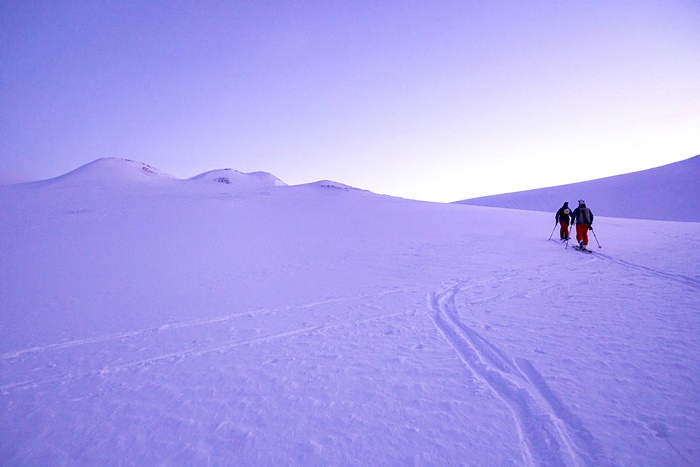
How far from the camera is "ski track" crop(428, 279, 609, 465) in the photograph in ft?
9.36

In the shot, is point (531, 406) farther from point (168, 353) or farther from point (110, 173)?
point (110, 173)

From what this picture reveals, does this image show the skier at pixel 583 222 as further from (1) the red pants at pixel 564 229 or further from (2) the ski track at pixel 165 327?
(2) the ski track at pixel 165 327

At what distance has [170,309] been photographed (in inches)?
303

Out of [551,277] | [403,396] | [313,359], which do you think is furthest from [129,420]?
[551,277]

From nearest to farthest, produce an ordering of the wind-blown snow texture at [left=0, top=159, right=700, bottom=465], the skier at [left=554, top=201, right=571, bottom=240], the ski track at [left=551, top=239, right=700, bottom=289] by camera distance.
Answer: the wind-blown snow texture at [left=0, top=159, right=700, bottom=465], the ski track at [left=551, top=239, right=700, bottom=289], the skier at [left=554, top=201, right=571, bottom=240]

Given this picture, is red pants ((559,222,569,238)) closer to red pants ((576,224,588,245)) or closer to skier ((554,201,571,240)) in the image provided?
skier ((554,201,571,240))

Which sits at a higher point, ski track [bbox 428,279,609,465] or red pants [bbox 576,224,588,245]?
red pants [bbox 576,224,588,245]

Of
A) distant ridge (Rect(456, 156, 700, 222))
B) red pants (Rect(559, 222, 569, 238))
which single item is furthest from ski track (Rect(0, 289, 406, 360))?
distant ridge (Rect(456, 156, 700, 222))

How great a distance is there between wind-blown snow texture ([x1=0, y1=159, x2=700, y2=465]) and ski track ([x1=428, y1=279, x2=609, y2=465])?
0.02m

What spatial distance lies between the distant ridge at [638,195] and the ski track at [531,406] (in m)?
40.3

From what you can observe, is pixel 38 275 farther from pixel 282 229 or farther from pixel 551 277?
pixel 551 277

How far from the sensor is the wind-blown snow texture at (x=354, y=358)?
3.17 metres

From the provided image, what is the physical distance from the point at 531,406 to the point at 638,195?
54737 mm

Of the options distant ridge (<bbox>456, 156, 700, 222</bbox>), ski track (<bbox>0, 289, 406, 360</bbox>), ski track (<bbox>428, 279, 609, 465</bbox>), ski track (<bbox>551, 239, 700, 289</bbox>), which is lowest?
ski track (<bbox>0, 289, 406, 360</bbox>)
